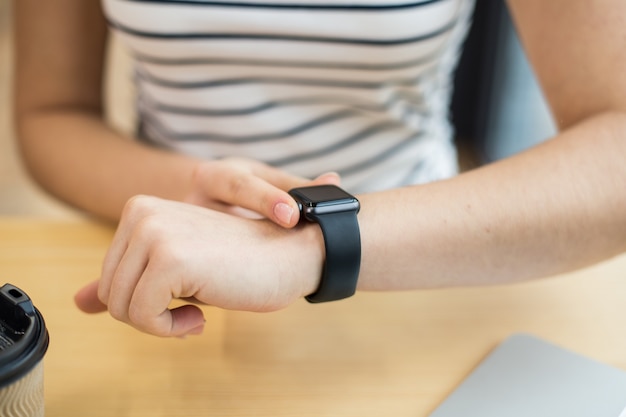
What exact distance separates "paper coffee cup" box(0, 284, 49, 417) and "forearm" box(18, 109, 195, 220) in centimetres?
34

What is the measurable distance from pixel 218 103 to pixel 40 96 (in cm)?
25

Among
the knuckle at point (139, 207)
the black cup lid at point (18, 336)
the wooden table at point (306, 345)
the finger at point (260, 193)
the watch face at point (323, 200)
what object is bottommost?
the wooden table at point (306, 345)

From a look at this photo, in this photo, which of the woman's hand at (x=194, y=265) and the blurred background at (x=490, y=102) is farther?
the blurred background at (x=490, y=102)

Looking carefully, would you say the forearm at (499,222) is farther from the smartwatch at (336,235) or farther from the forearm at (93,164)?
the forearm at (93,164)

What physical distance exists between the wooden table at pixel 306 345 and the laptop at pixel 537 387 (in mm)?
19

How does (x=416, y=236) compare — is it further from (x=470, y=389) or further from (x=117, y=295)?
(x=117, y=295)

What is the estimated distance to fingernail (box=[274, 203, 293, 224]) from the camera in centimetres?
60

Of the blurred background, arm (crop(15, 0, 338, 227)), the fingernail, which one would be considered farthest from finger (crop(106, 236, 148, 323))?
the blurred background

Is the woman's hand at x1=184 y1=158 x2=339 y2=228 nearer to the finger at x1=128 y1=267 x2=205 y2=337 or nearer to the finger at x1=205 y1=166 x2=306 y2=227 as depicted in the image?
the finger at x1=205 y1=166 x2=306 y2=227

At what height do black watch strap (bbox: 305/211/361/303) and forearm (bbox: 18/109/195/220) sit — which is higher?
black watch strap (bbox: 305/211/361/303)

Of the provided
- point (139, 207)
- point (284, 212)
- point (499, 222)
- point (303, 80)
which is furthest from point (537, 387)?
point (303, 80)

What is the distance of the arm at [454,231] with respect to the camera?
1.85 feet

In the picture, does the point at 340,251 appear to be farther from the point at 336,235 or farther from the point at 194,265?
the point at 194,265

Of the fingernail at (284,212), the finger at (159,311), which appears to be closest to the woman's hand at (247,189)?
the fingernail at (284,212)
